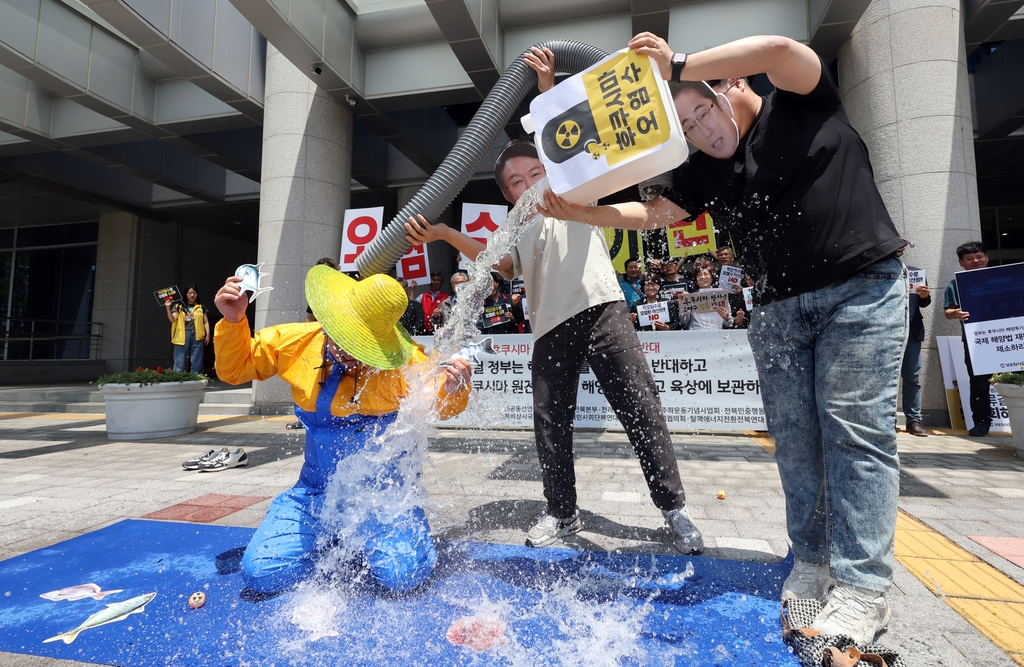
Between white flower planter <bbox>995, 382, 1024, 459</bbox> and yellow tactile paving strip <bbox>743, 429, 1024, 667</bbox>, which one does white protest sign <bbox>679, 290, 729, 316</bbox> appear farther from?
yellow tactile paving strip <bbox>743, 429, 1024, 667</bbox>

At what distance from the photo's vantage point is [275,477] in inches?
156

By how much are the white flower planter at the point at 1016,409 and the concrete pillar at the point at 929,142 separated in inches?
66.0

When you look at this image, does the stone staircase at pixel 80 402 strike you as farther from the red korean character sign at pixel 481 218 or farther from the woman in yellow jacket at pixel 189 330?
the red korean character sign at pixel 481 218

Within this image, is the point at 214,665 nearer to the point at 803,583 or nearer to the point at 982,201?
the point at 803,583

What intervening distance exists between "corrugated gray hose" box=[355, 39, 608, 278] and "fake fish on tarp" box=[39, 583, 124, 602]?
5.33 ft

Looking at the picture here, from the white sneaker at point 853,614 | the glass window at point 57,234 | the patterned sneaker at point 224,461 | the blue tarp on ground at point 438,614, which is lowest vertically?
the blue tarp on ground at point 438,614

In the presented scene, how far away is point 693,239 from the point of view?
7832 mm

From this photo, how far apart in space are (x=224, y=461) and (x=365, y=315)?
3123 millimetres

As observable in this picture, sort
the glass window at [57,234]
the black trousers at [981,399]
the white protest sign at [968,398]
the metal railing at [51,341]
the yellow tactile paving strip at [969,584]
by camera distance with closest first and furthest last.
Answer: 1. the yellow tactile paving strip at [969,584]
2. the black trousers at [981,399]
3. the white protest sign at [968,398]
4. the metal railing at [51,341]
5. the glass window at [57,234]

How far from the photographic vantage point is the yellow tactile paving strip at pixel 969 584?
1690 millimetres

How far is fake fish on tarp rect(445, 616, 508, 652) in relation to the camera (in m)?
1.62

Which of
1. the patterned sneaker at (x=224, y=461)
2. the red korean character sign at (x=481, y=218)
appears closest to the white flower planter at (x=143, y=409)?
the patterned sneaker at (x=224, y=461)

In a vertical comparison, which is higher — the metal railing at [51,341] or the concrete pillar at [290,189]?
the concrete pillar at [290,189]

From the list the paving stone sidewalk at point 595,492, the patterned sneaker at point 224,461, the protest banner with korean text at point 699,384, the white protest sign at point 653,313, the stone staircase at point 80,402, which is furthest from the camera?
the stone staircase at point 80,402
